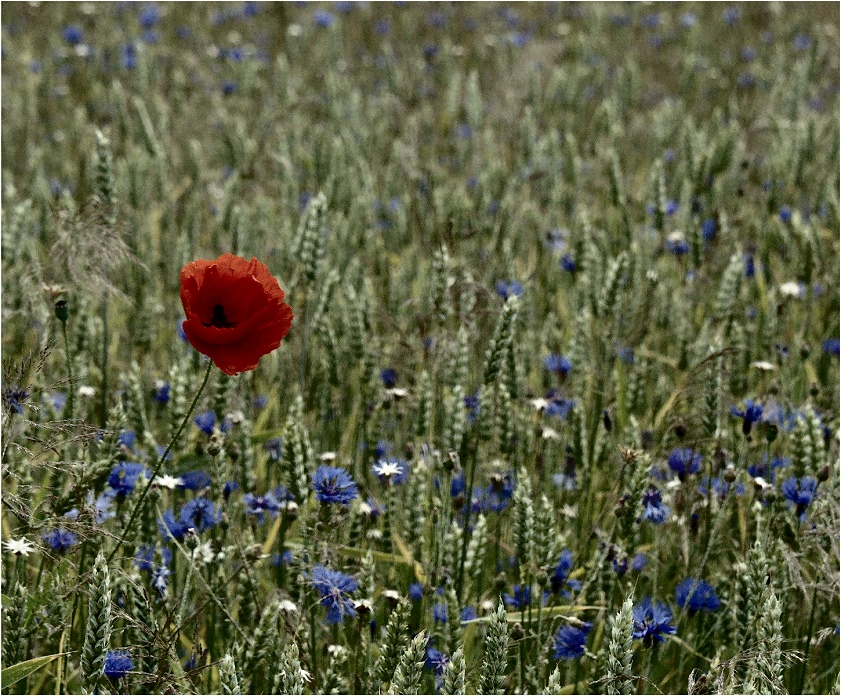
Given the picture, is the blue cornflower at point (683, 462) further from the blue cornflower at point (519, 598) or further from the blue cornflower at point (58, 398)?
the blue cornflower at point (58, 398)

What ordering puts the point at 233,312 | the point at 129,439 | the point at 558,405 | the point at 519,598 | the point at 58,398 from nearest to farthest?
the point at 233,312 < the point at 519,598 < the point at 129,439 < the point at 558,405 < the point at 58,398

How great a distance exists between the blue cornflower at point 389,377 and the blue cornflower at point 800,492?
975 mm

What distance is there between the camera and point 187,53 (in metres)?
6.08

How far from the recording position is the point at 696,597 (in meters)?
1.83

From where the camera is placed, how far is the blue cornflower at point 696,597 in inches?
71.8

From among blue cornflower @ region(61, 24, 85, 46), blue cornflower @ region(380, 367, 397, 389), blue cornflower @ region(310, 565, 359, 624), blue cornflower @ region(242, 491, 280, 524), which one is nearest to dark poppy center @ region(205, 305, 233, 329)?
blue cornflower @ region(310, 565, 359, 624)

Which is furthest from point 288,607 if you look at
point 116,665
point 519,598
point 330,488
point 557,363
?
point 557,363

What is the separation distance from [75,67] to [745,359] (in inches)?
172

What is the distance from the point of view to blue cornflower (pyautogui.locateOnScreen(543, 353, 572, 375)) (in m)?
2.53

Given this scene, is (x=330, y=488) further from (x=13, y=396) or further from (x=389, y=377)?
(x=389, y=377)

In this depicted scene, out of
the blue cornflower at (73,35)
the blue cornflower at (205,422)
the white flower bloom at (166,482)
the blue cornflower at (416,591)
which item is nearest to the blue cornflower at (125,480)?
the white flower bloom at (166,482)

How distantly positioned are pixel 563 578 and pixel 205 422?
0.78m

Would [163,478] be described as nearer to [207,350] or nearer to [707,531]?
[207,350]

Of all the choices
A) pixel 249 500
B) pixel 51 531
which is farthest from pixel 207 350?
pixel 249 500
